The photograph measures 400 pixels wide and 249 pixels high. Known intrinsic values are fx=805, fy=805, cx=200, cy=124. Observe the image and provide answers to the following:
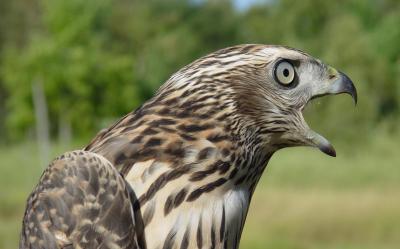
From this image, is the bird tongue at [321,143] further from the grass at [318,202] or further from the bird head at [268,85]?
the grass at [318,202]

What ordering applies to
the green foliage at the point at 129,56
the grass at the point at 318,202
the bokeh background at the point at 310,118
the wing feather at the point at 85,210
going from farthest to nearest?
the green foliage at the point at 129,56, the bokeh background at the point at 310,118, the grass at the point at 318,202, the wing feather at the point at 85,210

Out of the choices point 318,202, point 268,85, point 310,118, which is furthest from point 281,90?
point 318,202

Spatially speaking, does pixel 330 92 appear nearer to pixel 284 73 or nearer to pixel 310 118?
pixel 284 73

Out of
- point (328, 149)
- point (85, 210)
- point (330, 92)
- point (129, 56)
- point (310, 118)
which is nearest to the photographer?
point (85, 210)

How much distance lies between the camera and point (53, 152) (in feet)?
97.3

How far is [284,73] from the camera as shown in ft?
9.62

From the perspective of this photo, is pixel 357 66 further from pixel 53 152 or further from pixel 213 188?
pixel 213 188

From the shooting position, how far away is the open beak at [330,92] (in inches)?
112

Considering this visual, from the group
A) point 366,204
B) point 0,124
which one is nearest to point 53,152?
point 0,124

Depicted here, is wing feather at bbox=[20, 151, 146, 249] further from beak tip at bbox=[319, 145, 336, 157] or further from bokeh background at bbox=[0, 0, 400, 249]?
bokeh background at bbox=[0, 0, 400, 249]

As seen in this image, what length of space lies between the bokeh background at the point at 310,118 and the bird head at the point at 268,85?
35.2 feet

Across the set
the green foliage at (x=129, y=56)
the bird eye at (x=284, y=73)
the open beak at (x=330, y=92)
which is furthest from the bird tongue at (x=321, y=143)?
the green foliage at (x=129, y=56)

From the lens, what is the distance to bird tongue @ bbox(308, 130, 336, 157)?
2.85m

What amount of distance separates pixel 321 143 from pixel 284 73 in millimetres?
291
